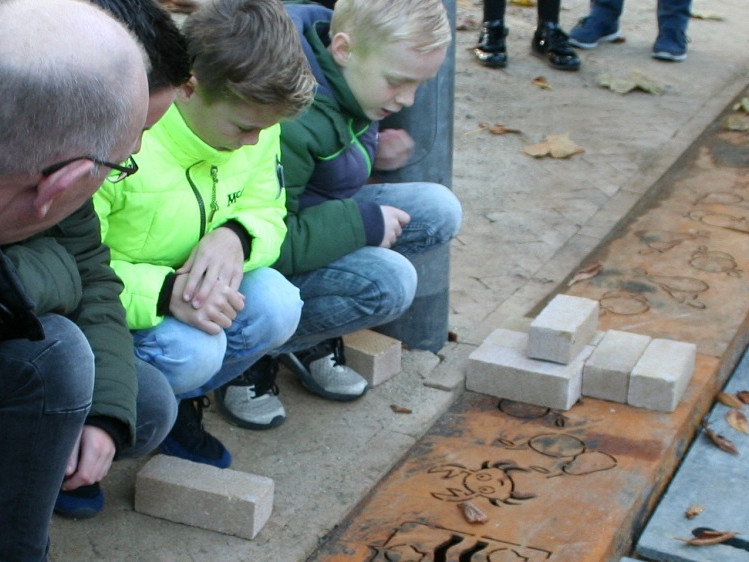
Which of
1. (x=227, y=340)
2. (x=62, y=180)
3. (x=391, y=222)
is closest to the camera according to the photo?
(x=62, y=180)

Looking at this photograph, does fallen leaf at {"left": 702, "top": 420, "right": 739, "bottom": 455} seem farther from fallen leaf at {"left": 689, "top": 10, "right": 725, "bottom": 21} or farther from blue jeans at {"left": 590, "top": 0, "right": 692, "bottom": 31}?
fallen leaf at {"left": 689, "top": 10, "right": 725, "bottom": 21}

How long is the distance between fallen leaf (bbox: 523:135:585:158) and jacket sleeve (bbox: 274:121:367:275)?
2.58 metres

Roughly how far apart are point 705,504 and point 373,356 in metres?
1.00

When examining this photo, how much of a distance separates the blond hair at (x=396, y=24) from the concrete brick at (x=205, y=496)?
3.83 feet

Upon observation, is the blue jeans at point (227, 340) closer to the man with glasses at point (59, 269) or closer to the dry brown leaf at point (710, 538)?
the man with glasses at point (59, 269)

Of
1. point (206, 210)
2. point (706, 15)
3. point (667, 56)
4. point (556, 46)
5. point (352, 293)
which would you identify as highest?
point (206, 210)

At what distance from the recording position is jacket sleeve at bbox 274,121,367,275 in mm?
3355

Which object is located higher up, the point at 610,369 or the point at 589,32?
the point at 610,369

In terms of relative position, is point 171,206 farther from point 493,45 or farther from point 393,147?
point 493,45

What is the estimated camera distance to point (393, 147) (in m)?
3.80

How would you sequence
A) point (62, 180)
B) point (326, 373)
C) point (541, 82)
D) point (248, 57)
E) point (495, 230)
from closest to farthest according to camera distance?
1. point (62, 180)
2. point (248, 57)
3. point (326, 373)
4. point (495, 230)
5. point (541, 82)

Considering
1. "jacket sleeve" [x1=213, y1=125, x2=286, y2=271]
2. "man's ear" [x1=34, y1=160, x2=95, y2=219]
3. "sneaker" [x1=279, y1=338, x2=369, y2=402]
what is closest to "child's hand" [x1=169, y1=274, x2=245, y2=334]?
"jacket sleeve" [x1=213, y1=125, x2=286, y2=271]

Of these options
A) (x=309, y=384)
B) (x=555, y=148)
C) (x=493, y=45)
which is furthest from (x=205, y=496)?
(x=493, y=45)

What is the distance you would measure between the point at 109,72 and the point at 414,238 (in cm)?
188
